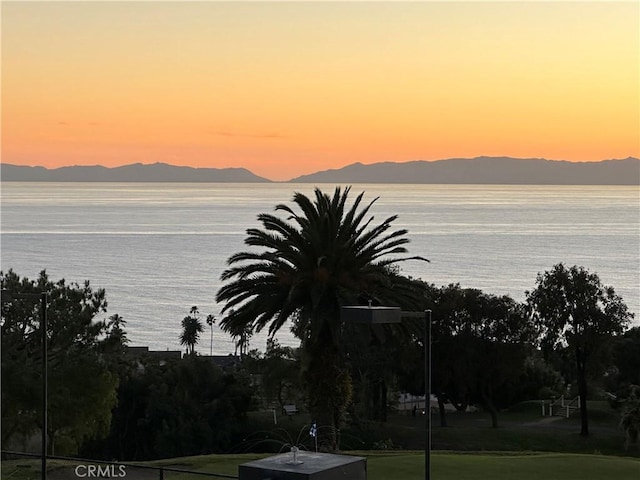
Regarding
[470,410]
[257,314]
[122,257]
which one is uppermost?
[122,257]

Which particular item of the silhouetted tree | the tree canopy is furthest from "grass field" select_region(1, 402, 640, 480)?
the tree canopy

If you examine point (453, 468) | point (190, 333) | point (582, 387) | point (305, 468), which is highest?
point (190, 333)

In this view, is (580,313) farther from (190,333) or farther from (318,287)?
(190,333)

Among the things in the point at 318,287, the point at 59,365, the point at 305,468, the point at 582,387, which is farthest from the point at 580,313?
the point at 305,468

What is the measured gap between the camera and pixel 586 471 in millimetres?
21250

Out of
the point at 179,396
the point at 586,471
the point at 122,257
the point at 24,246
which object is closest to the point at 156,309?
the point at 122,257

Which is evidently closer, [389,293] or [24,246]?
[389,293]

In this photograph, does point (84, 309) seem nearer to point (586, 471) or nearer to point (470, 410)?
point (586, 471)

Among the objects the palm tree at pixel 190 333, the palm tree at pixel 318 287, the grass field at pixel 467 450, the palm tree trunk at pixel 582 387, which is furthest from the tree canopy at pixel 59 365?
the palm tree at pixel 190 333

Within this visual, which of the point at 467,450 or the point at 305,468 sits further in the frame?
the point at 467,450

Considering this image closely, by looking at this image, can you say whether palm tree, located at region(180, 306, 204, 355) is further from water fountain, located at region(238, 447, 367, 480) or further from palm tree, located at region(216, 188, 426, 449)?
water fountain, located at region(238, 447, 367, 480)

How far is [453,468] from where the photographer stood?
21.4 m

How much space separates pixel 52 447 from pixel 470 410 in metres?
30.2

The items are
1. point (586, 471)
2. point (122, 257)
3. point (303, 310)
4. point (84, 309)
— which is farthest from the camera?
point (122, 257)
